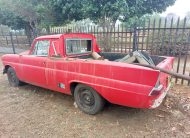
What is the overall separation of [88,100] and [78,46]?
1.46 meters

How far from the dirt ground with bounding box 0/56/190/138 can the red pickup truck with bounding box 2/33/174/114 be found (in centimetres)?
37

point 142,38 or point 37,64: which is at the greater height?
point 142,38

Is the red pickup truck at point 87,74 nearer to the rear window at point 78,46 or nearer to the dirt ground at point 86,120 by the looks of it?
the rear window at point 78,46

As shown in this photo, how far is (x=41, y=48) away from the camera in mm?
4398

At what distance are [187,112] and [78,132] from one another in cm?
239

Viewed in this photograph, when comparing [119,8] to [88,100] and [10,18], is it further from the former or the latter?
[10,18]

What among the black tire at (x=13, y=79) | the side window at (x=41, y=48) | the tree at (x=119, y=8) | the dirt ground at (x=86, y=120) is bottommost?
the dirt ground at (x=86, y=120)

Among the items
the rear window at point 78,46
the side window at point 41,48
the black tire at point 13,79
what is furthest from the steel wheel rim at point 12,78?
the rear window at point 78,46

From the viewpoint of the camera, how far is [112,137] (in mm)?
2859

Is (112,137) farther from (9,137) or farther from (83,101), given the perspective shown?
(9,137)

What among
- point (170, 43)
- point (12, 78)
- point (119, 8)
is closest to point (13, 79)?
point (12, 78)

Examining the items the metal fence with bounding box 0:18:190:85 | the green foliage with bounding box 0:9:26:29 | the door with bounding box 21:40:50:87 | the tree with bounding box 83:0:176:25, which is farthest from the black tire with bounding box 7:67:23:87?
the green foliage with bounding box 0:9:26:29

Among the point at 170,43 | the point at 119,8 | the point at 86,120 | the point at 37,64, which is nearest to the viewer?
the point at 86,120

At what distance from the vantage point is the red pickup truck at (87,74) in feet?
8.91
